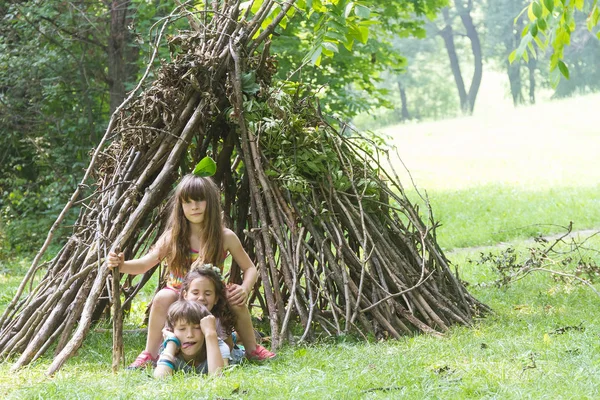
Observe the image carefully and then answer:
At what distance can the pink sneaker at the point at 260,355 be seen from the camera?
3873 millimetres

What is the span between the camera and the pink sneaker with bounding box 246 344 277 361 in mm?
3873

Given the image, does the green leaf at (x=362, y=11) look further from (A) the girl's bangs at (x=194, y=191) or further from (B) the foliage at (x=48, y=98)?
(B) the foliage at (x=48, y=98)

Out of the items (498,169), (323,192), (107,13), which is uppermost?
(107,13)

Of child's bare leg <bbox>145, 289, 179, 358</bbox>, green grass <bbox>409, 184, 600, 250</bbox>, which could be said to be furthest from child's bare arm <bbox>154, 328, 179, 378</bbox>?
green grass <bbox>409, 184, 600, 250</bbox>

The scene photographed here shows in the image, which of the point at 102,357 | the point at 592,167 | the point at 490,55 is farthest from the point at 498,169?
the point at 490,55

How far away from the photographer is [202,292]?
3.82m

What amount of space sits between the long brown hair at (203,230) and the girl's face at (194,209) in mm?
15

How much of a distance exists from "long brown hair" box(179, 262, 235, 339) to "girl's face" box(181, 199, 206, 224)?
0.91 feet

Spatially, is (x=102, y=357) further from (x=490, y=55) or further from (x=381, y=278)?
(x=490, y=55)

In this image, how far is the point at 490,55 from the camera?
38.2 meters

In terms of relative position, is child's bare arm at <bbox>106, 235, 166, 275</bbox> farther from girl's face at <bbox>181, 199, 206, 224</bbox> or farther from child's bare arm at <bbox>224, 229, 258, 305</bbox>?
child's bare arm at <bbox>224, 229, 258, 305</bbox>

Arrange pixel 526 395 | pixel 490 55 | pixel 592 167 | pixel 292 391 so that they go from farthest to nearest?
pixel 490 55
pixel 592 167
pixel 292 391
pixel 526 395

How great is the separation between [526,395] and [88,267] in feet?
7.06

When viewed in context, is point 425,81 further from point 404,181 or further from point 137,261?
point 137,261
